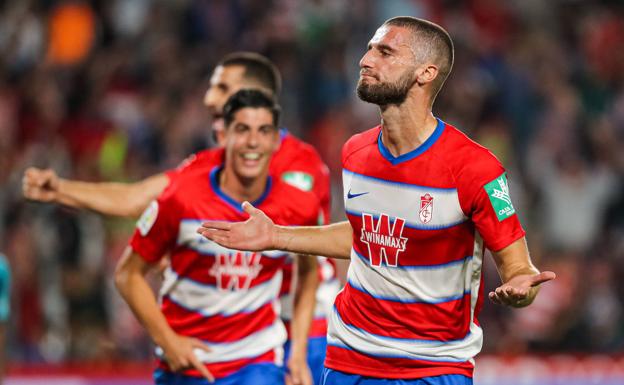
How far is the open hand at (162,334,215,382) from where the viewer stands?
21.1ft

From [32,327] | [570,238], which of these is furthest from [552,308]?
Answer: [32,327]

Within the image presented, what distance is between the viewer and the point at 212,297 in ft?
21.5

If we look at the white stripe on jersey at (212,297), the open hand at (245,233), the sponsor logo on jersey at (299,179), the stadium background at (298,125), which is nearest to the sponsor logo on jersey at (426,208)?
the open hand at (245,233)

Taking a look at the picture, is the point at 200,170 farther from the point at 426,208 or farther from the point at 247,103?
the point at 426,208

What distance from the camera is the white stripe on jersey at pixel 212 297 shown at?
6.54 metres

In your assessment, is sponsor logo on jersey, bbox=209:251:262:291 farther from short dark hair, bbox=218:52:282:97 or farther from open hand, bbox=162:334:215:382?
short dark hair, bbox=218:52:282:97

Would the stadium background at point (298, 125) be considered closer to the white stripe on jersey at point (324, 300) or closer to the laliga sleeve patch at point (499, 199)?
the white stripe on jersey at point (324, 300)

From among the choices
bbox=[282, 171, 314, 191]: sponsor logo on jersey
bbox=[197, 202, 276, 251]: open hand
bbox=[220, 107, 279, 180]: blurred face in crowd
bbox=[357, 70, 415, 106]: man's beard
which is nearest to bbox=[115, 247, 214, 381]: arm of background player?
bbox=[220, 107, 279, 180]: blurred face in crowd

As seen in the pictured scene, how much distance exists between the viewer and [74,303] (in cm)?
1114

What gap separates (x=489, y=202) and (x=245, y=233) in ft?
3.32

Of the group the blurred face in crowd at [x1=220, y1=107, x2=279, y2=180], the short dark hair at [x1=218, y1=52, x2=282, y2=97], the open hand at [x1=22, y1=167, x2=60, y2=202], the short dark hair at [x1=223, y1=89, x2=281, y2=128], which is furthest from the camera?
the short dark hair at [x1=218, y1=52, x2=282, y2=97]

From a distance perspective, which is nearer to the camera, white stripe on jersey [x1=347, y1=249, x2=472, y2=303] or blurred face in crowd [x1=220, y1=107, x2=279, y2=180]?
white stripe on jersey [x1=347, y1=249, x2=472, y2=303]

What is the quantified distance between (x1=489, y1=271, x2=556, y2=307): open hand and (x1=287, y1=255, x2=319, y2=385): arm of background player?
2109 mm

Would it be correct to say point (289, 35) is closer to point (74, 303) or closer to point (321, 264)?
point (74, 303)
